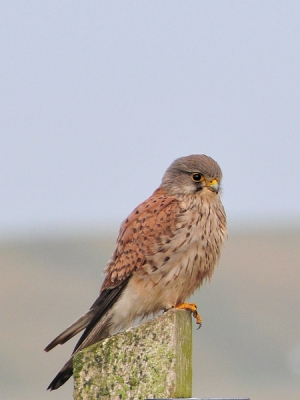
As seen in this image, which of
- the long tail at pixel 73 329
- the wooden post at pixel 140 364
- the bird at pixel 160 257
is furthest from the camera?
the bird at pixel 160 257

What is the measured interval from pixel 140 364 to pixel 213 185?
2.73 meters

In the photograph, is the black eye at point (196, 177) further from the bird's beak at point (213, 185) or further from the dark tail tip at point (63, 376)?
the dark tail tip at point (63, 376)

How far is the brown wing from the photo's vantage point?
550cm

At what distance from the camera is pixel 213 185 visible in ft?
19.4

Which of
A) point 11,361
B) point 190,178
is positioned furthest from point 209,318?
point 190,178

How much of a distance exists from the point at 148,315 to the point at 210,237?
58cm

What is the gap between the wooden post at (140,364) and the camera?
3.27 m

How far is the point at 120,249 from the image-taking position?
556cm

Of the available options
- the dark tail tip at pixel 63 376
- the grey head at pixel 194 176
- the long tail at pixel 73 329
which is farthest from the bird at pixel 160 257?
the dark tail tip at pixel 63 376

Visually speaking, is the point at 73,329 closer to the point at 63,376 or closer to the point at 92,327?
the point at 92,327

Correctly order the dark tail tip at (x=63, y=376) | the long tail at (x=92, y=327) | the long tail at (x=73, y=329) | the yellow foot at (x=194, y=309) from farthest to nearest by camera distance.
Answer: the yellow foot at (x=194, y=309) < the long tail at (x=73, y=329) < the long tail at (x=92, y=327) < the dark tail tip at (x=63, y=376)

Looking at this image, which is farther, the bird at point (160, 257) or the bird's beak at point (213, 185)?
the bird's beak at point (213, 185)

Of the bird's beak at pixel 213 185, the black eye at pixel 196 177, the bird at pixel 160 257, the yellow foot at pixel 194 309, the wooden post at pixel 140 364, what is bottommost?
the wooden post at pixel 140 364

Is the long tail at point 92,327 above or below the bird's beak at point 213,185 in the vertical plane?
below
